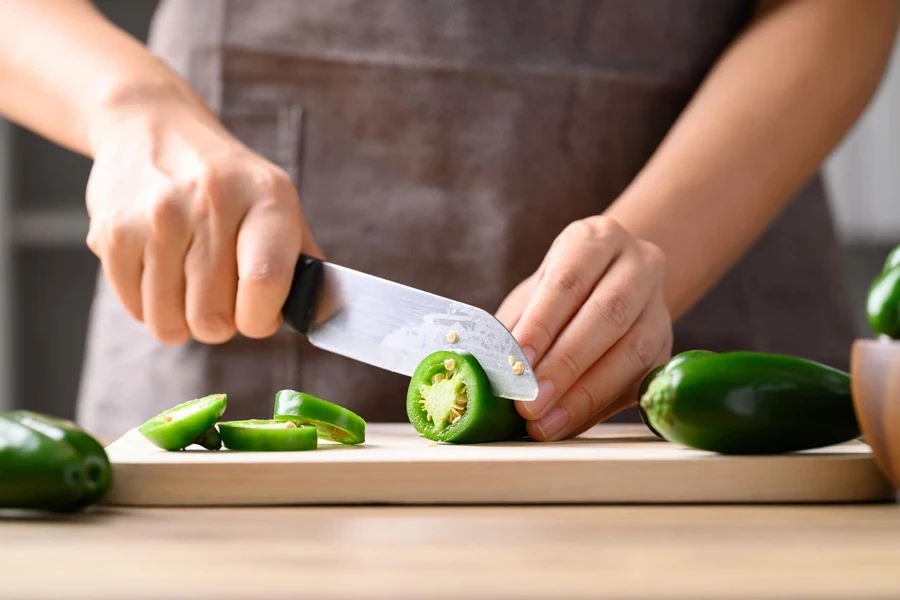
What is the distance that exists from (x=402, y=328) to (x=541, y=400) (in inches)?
9.3

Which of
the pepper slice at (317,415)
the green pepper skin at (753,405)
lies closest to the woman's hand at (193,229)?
the pepper slice at (317,415)

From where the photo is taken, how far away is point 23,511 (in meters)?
0.93

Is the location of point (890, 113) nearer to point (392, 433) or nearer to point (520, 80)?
point (520, 80)

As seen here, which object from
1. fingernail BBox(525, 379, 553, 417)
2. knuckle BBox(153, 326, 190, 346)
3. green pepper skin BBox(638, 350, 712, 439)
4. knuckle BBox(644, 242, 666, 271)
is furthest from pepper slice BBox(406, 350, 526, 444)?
knuckle BBox(153, 326, 190, 346)

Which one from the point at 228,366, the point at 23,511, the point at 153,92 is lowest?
the point at 228,366

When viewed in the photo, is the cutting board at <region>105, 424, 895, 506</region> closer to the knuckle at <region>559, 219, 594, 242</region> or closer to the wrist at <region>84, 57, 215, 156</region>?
the knuckle at <region>559, 219, 594, 242</region>

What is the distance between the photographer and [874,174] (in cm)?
Answer: 336

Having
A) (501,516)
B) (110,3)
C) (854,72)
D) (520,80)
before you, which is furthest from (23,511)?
(110,3)

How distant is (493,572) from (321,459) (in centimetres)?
33

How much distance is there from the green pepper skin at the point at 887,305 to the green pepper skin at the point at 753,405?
0.15 meters

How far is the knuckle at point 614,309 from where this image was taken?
128 cm

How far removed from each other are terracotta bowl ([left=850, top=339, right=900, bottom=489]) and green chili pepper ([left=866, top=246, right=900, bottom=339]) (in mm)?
17

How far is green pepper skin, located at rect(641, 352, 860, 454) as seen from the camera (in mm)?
1026

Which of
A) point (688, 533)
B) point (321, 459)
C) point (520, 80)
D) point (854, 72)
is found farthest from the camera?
point (520, 80)
